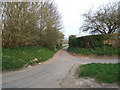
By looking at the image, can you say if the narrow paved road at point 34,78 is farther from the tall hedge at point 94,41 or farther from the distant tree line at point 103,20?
the distant tree line at point 103,20

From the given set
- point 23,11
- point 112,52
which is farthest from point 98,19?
point 23,11

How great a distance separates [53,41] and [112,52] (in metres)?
9.49

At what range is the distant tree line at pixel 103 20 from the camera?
16.5m

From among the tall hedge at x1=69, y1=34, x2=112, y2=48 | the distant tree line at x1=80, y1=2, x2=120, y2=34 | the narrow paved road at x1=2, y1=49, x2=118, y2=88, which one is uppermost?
the distant tree line at x1=80, y1=2, x2=120, y2=34

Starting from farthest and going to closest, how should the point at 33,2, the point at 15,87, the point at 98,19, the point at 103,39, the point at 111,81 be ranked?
1. the point at 98,19
2. the point at 103,39
3. the point at 33,2
4. the point at 15,87
5. the point at 111,81

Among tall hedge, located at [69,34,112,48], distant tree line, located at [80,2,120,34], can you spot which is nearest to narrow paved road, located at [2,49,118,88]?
tall hedge, located at [69,34,112,48]

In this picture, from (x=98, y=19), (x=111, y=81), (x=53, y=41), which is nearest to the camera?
(x=111, y=81)

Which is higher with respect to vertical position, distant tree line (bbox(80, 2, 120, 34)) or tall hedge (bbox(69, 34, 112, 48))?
distant tree line (bbox(80, 2, 120, 34))

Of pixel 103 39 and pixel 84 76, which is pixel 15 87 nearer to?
pixel 84 76

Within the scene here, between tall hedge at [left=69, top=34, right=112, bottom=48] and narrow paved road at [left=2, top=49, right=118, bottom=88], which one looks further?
tall hedge at [left=69, top=34, right=112, bottom=48]

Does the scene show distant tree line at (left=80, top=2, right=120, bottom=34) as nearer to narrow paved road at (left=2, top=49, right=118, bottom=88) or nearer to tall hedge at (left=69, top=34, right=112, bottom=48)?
tall hedge at (left=69, top=34, right=112, bottom=48)

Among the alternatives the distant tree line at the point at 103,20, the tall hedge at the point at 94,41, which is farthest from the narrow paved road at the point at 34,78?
the distant tree line at the point at 103,20

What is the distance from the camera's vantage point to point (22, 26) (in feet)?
33.5

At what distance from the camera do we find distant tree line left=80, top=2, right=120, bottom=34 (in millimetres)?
16531
